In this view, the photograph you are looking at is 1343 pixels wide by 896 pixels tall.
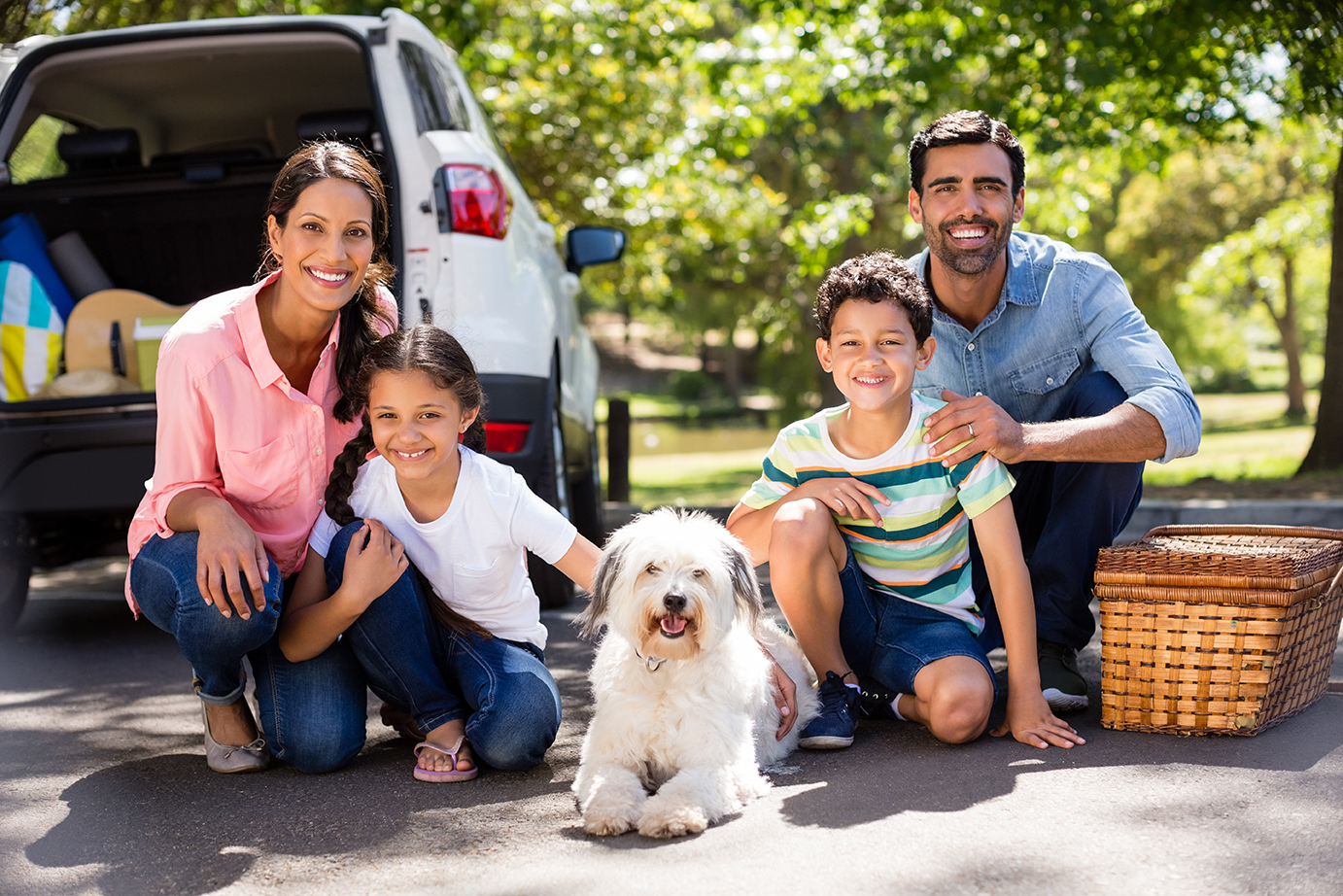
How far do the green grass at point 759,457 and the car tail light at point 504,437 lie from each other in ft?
2.19

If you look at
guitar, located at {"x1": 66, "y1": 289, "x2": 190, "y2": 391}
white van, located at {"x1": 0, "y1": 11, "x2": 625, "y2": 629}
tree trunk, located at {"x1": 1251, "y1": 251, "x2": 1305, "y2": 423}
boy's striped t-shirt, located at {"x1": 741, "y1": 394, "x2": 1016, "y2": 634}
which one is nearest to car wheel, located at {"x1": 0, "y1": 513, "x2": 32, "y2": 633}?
white van, located at {"x1": 0, "y1": 11, "x2": 625, "y2": 629}

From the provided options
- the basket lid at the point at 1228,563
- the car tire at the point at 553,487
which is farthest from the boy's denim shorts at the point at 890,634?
the car tire at the point at 553,487

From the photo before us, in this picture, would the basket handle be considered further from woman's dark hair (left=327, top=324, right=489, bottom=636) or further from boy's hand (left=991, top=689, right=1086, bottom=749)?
woman's dark hair (left=327, top=324, right=489, bottom=636)

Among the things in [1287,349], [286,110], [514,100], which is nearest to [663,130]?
[514,100]

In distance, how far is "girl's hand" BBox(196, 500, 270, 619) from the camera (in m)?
2.95

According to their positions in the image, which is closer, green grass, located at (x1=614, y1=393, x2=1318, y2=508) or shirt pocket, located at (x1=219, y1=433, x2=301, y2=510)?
shirt pocket, located at (x1=219, y1=433, x2=301, y2=510)

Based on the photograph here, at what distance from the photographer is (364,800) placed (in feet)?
9.55

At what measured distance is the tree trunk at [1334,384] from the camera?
898 cm

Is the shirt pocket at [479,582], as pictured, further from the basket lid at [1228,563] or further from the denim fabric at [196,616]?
the basket lid at [1228,563]

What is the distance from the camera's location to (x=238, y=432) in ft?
10.4

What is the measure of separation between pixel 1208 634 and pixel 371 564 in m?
2.16

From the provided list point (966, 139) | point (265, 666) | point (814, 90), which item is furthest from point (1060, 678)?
point (814, 90)

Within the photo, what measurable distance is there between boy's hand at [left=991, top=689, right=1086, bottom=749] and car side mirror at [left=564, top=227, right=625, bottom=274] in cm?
323

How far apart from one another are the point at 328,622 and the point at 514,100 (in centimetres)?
943
